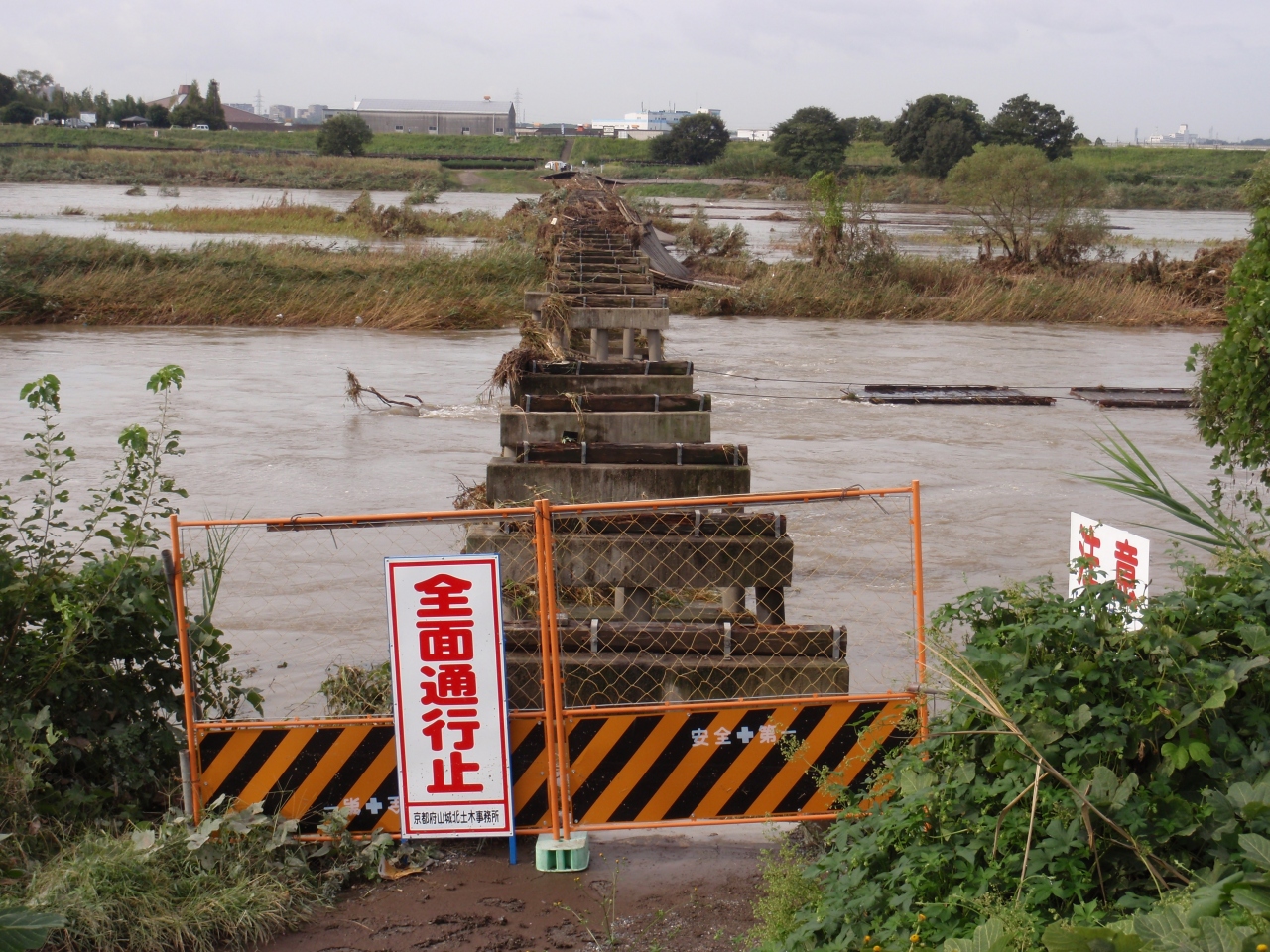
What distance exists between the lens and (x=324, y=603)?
9.38 meters

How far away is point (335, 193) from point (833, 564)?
6996 centimetres

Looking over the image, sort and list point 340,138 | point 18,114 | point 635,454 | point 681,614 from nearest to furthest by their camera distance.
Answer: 1. point 681,614
2. point 635,454
3. point 340,138
4. point 18,114

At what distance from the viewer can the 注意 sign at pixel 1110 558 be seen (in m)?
4.64

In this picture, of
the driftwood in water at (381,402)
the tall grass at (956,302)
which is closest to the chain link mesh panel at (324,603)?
the driftwood in water at (381,402)

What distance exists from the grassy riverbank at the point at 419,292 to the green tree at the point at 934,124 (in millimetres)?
55992

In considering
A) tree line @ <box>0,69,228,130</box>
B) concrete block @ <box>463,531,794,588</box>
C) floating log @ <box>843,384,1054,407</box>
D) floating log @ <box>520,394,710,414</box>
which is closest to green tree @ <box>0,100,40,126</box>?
tree line @ <box>0,69,228,130</box>

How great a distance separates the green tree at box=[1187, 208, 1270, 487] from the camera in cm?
666

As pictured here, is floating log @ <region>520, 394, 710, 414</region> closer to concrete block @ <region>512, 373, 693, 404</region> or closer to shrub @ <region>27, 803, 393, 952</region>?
concrete block @ <region>512, 373, 693, 404</region>

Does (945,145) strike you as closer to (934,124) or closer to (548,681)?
(934,124)

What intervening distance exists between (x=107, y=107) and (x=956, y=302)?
125852 mm

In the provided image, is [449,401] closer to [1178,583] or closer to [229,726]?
[1178,583]

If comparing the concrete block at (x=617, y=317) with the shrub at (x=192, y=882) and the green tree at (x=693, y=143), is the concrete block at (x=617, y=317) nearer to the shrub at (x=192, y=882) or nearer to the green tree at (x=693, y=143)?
the shrub at (x=192, y=882)

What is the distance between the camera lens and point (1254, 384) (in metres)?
6.71

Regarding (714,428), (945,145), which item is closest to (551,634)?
(714,428)
